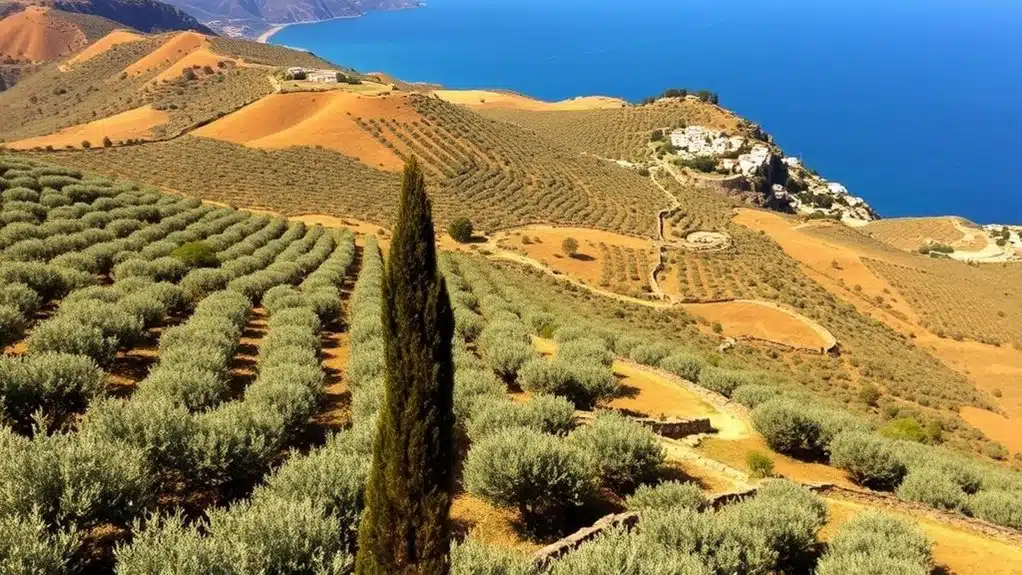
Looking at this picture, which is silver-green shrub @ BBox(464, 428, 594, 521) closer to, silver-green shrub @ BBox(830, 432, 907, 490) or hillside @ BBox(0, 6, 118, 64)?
silver-green shrub @ BBox(830, 432, 907, 490)

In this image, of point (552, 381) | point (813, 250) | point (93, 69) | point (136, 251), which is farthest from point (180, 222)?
point (93, 69)

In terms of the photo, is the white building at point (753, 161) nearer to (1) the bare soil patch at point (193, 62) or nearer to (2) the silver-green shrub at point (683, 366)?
(2) the silver-green shrub at point (683, 366)

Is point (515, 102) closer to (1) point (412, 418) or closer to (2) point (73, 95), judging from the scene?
(2) point (73, 95)

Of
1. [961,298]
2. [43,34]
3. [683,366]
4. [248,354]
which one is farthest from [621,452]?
[43,34]

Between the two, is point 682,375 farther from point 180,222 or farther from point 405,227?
point 180,222

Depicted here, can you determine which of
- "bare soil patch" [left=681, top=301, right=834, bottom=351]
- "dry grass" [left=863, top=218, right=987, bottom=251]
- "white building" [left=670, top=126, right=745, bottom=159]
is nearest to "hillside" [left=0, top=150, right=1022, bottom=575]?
"bare soil patch" [left=681, top=301, right=834, bottom=351]
